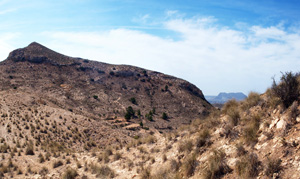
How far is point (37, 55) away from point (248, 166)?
76.0 metres

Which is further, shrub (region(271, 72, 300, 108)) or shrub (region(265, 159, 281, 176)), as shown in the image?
shrub (region(271, 72, 300, 108))

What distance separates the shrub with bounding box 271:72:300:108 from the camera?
767cm

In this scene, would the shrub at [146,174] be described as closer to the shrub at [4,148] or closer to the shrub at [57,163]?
the shrub at [57,163]

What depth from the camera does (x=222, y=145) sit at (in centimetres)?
848

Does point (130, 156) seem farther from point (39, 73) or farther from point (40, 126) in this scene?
point (39, 73)

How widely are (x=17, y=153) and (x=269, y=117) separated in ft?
62.3

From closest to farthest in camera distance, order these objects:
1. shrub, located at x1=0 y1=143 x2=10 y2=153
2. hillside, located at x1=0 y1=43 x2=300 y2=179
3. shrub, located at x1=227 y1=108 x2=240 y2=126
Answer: hillside, located at x1=0 y1=43 x2=300 y2=179, shrub, located at x1=227 y1=108 x2=240 y2=126, shrub, located at x1=0 y1=143 x2=10 y2=153

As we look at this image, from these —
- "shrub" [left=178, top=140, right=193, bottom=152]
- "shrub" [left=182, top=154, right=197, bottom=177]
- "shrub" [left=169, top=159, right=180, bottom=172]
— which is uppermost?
"shrub" [left=178, top=140, right=193, bottom=152]

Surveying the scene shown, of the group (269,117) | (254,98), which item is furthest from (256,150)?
(254,98)

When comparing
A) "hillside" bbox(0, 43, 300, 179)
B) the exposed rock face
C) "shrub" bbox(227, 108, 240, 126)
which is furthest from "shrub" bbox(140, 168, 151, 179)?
the exposed rock face

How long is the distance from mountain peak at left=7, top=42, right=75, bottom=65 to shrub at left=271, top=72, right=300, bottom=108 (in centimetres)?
7081

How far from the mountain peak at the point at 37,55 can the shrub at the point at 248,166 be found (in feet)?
234

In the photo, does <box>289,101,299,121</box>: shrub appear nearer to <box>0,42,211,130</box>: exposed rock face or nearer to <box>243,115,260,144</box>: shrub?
<box>243,115,260,144</box>: shrub

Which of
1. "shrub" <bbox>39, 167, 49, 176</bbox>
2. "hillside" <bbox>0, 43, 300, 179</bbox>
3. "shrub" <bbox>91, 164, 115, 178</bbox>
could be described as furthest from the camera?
"shrub" <bbox>39, 167, 49, 176</bbox>
